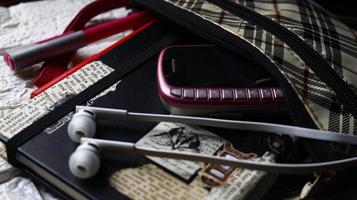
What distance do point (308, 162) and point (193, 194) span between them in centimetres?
10

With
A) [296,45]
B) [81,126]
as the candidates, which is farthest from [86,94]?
[296,45]

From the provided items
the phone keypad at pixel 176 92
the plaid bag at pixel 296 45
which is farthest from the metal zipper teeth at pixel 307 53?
the phone keypad at pixel 176 92

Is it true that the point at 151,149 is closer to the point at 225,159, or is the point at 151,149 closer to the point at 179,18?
the point at 225,159

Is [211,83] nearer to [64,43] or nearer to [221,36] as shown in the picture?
[221,36]

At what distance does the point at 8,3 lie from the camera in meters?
0.63

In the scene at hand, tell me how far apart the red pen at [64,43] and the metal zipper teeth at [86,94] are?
0.22 ft

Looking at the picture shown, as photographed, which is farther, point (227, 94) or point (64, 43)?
point (64, 43)

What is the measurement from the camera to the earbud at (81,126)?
1.24 ft

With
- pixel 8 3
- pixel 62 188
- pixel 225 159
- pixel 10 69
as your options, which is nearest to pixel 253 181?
pixel 225 159

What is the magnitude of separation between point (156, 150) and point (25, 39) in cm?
27

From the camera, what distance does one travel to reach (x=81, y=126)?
378 mm

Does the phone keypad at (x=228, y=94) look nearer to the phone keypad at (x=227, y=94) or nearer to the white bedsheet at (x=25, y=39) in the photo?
the phone keypad at (x=227, y=94)

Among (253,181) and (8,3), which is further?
(8,3)

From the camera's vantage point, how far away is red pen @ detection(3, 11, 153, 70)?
50 centimetres
